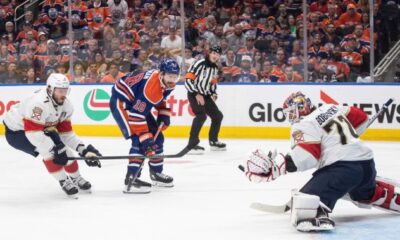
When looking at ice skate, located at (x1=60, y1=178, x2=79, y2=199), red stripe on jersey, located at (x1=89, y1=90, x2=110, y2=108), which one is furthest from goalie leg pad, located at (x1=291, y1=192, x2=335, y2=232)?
red stripe on jersey, located at (x1=89, y1=90, x2=110, y2=108)

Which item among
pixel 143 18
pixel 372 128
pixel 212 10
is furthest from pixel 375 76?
pixel 143 18

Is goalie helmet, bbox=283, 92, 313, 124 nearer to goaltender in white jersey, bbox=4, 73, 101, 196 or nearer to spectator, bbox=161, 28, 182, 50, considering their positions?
goaltender in white jersey, bbox=4, 73, 101, 196

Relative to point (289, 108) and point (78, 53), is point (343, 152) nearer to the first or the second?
point (289, 108)

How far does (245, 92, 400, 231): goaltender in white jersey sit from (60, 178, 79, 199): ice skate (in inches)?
71.4

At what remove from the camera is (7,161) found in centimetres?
878

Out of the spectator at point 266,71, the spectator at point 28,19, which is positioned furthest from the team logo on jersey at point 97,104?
the spectator at point 266,71

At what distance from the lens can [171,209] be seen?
5852 mm

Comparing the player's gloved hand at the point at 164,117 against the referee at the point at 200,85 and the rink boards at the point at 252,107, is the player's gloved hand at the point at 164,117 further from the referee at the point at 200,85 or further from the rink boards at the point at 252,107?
the rink boards at the point at 252,107

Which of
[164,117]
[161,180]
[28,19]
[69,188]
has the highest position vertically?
[28,19]

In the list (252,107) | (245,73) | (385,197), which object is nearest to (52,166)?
(385,197)

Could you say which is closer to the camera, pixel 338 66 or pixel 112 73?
pixel 338 66

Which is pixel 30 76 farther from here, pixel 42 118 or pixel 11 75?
pixel 42 118

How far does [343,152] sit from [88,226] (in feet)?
5.65

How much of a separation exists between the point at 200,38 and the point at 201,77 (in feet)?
6.27
